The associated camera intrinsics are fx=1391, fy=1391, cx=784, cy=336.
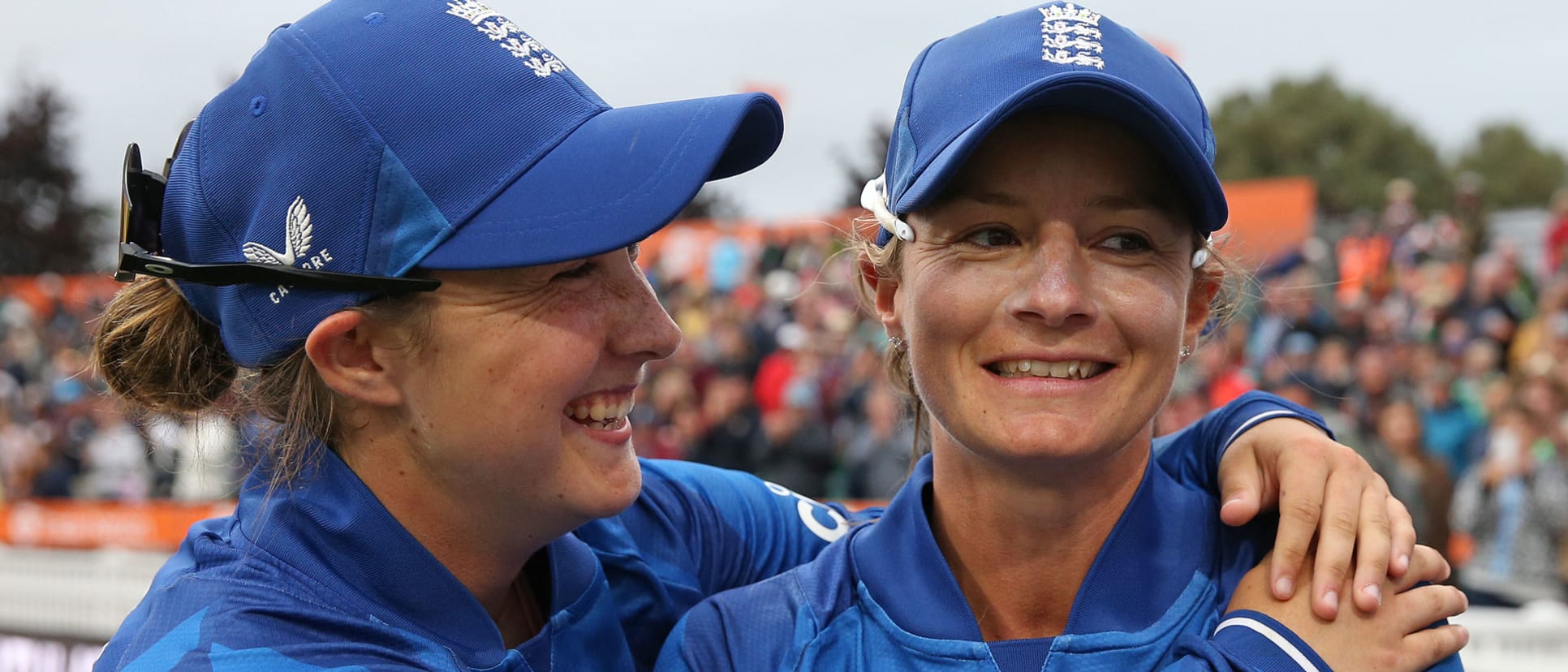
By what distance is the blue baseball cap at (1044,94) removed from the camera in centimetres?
187

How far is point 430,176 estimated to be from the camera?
1.94m

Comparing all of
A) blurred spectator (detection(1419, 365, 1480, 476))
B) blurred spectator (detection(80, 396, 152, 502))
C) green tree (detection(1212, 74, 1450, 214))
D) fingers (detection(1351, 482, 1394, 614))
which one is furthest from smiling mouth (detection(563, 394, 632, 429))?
green tree (detection(1212, 74, 1450, 214))

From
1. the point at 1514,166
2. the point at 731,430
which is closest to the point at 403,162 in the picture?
the point at 731,430

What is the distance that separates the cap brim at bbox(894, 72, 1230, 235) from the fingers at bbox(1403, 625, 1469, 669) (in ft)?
2.14

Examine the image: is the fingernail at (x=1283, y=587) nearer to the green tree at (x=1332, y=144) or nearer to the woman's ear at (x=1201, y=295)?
the woman's ear at (x=1201, y=295)

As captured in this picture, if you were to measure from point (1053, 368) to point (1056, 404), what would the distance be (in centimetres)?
5

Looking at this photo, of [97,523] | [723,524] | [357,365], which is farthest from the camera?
[97,523]

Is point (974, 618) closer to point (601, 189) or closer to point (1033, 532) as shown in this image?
point (1033, 532)

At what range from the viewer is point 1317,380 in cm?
874

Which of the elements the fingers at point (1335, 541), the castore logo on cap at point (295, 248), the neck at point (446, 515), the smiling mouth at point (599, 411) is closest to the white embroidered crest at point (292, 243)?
the castore logo on cap at point (295, 248)

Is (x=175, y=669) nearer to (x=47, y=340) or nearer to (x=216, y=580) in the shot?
(x=216, y=580)

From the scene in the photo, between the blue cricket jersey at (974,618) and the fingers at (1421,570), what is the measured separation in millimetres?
118

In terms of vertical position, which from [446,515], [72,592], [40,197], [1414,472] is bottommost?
[40,197]

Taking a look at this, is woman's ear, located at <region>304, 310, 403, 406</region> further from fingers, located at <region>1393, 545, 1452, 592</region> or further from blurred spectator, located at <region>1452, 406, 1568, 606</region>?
blurred spectator, located at <region>1452, 406, 1568, 606</region>
